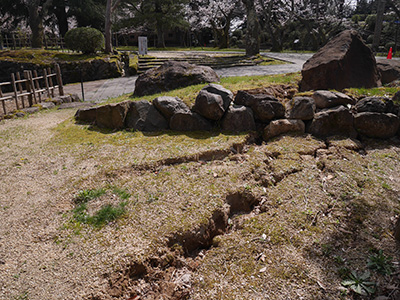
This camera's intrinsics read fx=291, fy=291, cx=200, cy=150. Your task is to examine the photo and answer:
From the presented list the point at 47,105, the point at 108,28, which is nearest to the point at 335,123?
the point at 47,105

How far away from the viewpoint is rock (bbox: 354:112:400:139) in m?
5.84

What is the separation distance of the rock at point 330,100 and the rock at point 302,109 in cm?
23

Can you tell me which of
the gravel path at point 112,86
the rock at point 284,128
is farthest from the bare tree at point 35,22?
the rock at point 284,128

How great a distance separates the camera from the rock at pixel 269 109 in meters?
6.23

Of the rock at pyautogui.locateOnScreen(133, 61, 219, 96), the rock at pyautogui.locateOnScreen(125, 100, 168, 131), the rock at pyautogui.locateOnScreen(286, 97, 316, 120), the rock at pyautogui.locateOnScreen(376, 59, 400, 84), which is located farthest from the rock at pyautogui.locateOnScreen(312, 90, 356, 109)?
the rock at pyautogui.locateOnScreen(133, 61, 219, 96)

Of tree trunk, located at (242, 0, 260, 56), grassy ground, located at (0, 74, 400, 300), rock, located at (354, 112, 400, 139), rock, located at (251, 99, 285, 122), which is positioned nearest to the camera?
grassy ground, located at (0, 74, 400, 300)

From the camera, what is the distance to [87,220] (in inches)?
147

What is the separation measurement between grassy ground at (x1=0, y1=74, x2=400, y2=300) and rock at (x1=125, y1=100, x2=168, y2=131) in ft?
Result: 2.08

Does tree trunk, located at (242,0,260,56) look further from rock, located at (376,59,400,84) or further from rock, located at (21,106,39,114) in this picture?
rock, located at (21,106,39,114)

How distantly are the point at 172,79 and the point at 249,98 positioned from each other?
13.0 feet

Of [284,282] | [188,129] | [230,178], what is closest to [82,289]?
[284,282]

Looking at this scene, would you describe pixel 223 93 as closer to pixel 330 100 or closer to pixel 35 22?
pixel 330 100

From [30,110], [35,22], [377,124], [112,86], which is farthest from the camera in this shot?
[35,22]

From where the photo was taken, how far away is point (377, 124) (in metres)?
5.86
